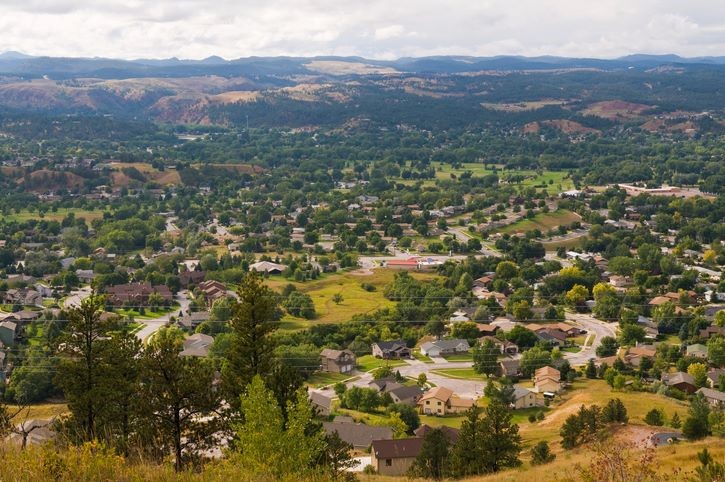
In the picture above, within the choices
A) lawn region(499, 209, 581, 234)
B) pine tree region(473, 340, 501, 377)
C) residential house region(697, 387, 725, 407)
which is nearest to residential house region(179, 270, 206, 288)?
pine tree region(473, 340, 501, 377)

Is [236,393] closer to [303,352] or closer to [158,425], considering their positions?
[158,425]

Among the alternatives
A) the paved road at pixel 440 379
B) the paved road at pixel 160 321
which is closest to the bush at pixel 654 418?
the paved road at pixel 440 379

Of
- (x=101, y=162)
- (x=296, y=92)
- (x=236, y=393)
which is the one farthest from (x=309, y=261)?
(x=296, y=92)

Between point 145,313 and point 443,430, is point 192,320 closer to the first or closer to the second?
point 145,313

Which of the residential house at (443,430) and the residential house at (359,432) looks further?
the residential house at (359,432)

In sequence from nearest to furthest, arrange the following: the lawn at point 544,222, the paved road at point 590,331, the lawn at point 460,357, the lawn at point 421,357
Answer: the paved road at point 590,331
the lawn at point 421,357
the lawn at point 460,357
the lawn at point 544,222

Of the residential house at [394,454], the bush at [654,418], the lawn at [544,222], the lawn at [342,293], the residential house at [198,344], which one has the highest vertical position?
the residential house at [394,454]

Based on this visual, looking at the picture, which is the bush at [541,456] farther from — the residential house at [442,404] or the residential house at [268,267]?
the residential house at [268,267]
